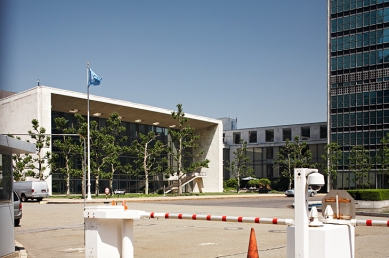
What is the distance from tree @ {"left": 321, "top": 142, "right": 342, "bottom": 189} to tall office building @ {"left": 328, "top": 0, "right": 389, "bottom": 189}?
1.86 m

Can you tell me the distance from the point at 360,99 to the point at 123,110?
3514 cm

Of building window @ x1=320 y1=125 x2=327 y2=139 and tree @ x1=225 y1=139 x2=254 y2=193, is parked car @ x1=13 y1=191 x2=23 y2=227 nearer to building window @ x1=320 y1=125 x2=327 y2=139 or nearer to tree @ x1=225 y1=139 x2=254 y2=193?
tree @ x1=225 y1=139 x2=254 y2=193

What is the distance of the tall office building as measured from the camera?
73.9 meters

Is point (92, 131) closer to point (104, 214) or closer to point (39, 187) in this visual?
point (39, 187)

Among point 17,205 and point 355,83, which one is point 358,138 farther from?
point 17,205

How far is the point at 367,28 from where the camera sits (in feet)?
247

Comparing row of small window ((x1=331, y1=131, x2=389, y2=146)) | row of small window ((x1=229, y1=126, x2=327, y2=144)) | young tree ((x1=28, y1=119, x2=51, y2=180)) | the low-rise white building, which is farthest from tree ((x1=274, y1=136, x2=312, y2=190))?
young tree ((x1=28, y1=119, x2=51, y2=180))

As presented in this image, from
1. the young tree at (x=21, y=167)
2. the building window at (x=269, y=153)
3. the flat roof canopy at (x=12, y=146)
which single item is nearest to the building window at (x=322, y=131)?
the building window at (x=269, y=153)

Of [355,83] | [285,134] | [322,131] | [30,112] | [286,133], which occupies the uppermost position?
[355,83]

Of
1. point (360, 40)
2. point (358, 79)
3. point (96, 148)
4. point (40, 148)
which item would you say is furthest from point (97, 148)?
point (360, 40)

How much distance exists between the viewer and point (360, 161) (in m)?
73.8

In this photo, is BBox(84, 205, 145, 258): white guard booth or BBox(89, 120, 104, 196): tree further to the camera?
BBox(89, 120, 104, 196): tree

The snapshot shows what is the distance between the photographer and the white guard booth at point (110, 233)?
825cm

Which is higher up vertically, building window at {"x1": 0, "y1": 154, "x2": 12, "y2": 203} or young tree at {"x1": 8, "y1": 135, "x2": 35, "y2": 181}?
building window at {"x1": 0, "y1": 154, "x2": 12, "y2": 203}
